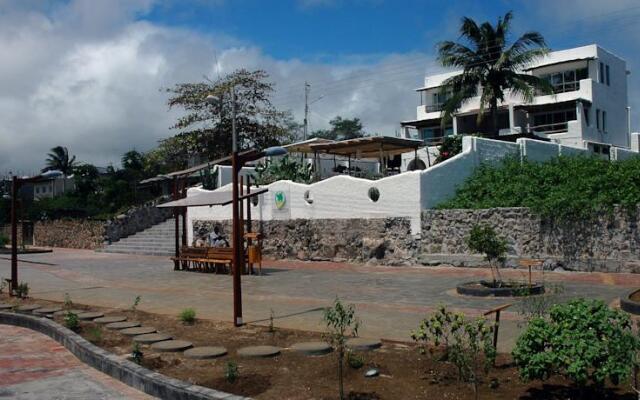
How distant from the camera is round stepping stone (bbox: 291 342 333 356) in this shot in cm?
743

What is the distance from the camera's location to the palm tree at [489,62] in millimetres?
29812

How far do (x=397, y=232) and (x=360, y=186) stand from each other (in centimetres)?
223

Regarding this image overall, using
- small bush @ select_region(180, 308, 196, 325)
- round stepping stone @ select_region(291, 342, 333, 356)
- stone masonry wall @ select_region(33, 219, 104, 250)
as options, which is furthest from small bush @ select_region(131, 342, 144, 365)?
stone masonry wall @ select_region(33, 219, 104, 250)

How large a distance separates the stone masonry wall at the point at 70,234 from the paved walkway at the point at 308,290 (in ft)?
42.5

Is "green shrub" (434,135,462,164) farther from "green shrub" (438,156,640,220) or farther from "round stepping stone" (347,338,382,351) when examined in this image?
"round stepping stone" (347,338,382,351)

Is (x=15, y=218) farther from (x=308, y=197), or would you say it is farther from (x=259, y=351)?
(x=308, y=197)

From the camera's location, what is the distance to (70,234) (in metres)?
37.1

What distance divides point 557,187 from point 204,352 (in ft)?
43.5

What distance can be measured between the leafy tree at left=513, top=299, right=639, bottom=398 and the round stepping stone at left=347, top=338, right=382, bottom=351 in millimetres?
2606

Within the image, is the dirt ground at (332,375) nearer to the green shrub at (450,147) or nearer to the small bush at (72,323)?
the small bush at (72,323)

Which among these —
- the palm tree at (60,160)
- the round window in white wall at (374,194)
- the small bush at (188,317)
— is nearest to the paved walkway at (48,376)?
the small bush at (188,317)

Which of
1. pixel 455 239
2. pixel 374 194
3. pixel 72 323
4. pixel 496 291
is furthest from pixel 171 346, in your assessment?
pixel 374 194

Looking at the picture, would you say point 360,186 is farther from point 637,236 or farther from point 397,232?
point 637,236

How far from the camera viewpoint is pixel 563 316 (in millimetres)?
5207
